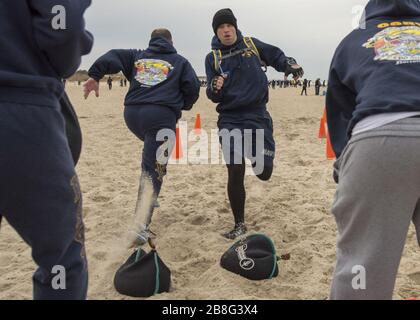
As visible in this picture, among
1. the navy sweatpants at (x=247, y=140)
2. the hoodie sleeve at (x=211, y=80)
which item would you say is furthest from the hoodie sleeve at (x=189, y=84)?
the navy sweatpants at (x=247, y=140)

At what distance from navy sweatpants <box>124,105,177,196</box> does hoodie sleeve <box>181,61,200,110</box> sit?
0.96 feet

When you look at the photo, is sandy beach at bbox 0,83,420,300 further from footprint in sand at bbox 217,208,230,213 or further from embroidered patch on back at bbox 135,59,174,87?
embroidered patch on back at bbox 135,59,174,87

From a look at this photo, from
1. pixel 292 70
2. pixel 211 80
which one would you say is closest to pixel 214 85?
pixel 211 80


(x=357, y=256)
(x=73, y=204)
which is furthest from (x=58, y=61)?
(x=357, y=256)

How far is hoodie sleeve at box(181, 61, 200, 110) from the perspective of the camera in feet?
13.2

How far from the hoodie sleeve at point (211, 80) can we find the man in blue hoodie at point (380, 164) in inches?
81.9

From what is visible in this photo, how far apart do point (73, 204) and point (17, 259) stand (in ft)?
7.18

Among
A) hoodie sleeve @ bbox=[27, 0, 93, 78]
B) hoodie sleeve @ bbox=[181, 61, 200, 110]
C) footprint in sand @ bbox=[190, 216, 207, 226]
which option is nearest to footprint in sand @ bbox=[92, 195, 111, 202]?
footprint in sand @ bbox=[190, 216, 207, 226]

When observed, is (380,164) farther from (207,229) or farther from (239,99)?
(207,229)

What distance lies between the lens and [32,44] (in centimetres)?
158

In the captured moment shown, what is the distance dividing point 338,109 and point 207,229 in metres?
2.32
